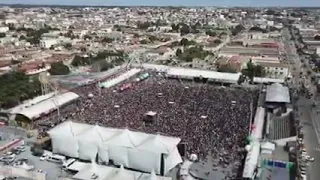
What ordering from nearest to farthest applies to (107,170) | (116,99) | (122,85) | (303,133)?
(107,170)
(303,133)
(116,99)
(122,85)

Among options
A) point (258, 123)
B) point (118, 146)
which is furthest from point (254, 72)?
point (118, 146)

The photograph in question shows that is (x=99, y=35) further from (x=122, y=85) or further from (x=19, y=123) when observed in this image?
(x=19, y=123)

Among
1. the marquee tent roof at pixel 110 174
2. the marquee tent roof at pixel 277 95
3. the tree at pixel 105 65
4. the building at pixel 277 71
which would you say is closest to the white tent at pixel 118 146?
the marquee tent roof at pixel 110 174

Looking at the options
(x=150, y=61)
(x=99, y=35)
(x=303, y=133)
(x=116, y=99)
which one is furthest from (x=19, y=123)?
(x=99, y=35)

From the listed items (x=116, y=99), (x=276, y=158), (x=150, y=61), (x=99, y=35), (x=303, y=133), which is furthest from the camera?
(x=99, y=35)

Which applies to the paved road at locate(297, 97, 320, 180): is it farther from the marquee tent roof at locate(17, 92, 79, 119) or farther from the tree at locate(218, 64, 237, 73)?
the marquee tent roof at locate(17, 92, 79, 119)
